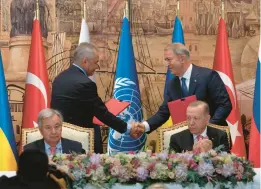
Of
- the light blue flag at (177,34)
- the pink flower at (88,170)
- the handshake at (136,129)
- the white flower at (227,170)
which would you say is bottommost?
the handshake at (136,129)

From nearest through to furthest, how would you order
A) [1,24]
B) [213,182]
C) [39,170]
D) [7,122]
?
[39,170] < [213,182] < [7,122] < [1,24]

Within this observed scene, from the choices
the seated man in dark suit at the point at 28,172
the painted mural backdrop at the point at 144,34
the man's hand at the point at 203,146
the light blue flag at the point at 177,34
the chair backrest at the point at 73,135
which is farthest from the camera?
the painted mural backdrop at the point at 144,34

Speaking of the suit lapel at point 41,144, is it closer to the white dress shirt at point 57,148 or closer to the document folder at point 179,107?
the white dress shirt at point 57,148

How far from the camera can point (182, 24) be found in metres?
7.91

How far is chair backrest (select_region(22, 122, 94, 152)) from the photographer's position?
5008 mm

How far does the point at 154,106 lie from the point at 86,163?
395 centimetres

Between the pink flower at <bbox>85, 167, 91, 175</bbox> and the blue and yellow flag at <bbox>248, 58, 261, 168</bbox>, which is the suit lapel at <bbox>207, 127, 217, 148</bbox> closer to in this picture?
the pink flower at <bbox>85, 167, 91, 175</bbox>

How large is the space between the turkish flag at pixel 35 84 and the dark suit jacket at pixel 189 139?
2634 millimetres

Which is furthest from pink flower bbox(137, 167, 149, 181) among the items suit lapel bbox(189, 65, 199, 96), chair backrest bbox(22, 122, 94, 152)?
suit lapel bbox(189, 65, 199, 96)

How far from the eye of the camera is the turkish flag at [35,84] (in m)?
7.19

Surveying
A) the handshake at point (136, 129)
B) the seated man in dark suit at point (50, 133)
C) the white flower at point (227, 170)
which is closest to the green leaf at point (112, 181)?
the white flower at point (227, 170)

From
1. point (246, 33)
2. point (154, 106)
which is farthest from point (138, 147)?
point (246, 33)

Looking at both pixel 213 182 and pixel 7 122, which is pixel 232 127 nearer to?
pixel 7 122

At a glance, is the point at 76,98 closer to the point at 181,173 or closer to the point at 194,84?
the point at 194,84
